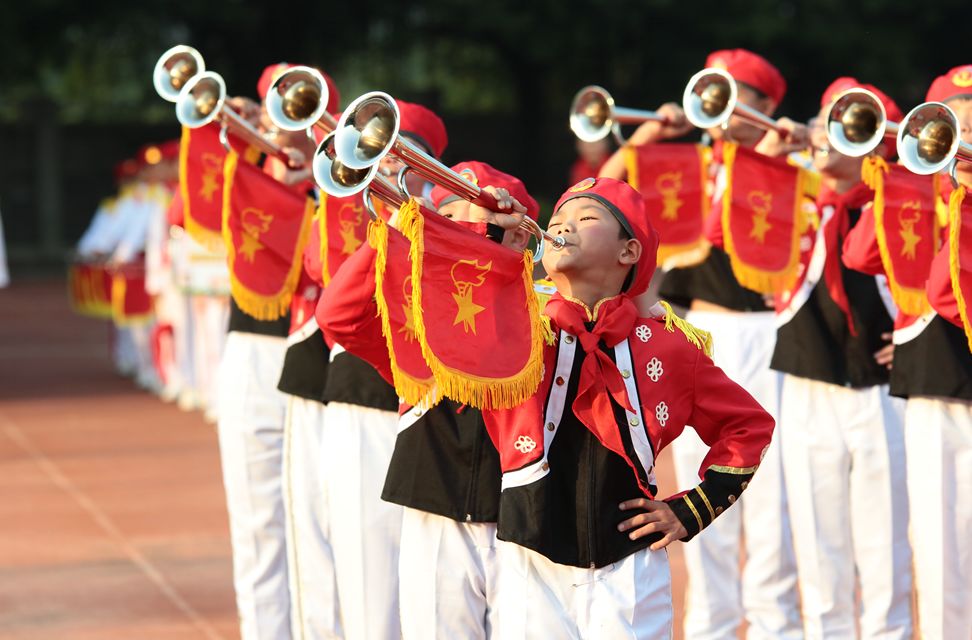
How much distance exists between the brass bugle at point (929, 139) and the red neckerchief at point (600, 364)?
93cm

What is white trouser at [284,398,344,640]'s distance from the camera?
536cm

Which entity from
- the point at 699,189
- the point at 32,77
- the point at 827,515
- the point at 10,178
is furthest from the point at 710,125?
the point at 10,178

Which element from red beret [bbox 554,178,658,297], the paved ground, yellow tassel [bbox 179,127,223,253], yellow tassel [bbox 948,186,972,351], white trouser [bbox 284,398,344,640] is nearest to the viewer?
red beret [bbox 554,178,658,297]

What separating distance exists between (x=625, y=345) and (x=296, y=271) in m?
2.02

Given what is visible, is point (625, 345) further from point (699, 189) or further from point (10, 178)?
point (10, 178)

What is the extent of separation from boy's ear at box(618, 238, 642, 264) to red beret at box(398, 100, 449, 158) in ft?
4.86

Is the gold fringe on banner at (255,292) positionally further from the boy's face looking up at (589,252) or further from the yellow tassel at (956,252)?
the yellow tassel at (956,252)

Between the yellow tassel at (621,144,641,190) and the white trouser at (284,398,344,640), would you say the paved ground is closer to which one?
the white trouser at (284,398,344,640)

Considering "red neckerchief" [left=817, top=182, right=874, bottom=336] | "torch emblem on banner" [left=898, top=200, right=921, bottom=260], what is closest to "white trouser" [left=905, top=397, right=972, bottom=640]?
"torch emblem on banner" [left=898, top=200, right=921, bottom=260]

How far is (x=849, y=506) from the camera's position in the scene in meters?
5.57

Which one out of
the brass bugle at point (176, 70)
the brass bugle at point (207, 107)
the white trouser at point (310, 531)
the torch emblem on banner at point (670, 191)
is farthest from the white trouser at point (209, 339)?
the white trouser at point (310, 531)

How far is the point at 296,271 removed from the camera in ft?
18.3

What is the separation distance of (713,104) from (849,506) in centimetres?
149

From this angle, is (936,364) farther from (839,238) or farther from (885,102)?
(885,102)
